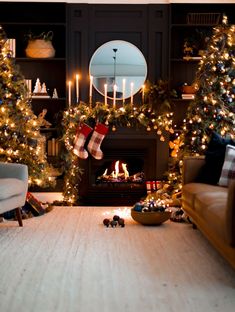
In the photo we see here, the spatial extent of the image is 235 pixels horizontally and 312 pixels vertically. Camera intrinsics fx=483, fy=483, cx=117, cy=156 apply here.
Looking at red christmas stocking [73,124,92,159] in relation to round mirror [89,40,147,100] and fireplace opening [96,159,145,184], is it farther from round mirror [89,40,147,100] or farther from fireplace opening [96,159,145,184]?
round mirror [89,40,147,100]

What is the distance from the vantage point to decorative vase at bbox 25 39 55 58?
618 cm

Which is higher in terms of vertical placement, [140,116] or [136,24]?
[136,24]

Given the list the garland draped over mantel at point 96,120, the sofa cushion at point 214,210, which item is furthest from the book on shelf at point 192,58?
the sofa cushion at point 214,210

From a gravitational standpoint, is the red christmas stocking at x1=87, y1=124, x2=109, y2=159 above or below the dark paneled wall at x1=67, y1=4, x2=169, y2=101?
below

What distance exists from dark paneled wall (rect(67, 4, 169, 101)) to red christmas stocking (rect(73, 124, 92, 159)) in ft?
1.71

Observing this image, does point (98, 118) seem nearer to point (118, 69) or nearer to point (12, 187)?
point (118, 69)

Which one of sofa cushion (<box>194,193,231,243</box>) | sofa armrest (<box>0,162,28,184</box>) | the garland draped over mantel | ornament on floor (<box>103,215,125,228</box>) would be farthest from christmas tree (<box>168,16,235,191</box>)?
sofa armrest (<box>0,162,28,184</box>)

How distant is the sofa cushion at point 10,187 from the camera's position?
4.14 m

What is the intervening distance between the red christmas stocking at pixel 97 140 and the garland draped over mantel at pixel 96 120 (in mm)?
100

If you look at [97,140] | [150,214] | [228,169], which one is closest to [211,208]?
[228,169]

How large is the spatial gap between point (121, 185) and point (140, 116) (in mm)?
934

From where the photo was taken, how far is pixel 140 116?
5883mm

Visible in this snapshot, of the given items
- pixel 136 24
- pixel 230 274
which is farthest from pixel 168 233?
pixel 136 24

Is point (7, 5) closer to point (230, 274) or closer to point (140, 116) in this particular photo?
point (140, 116)
